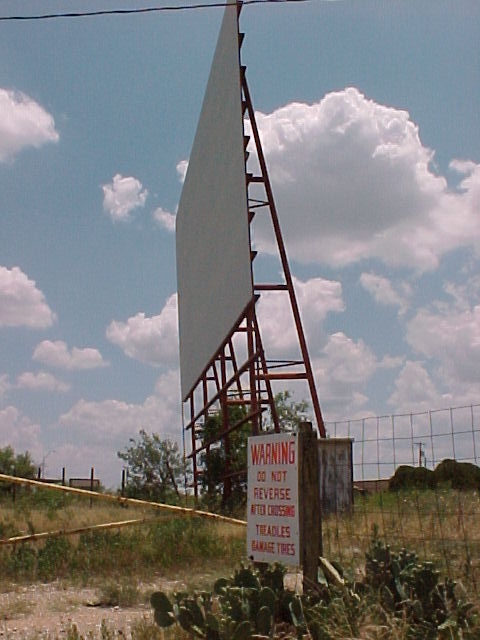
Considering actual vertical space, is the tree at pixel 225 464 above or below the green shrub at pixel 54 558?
above

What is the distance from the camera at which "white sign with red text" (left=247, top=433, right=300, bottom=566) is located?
6.32 meters

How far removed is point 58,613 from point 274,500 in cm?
275

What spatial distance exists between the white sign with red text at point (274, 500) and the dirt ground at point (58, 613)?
1.16 metres

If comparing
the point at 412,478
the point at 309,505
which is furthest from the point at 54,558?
the point at 412,478

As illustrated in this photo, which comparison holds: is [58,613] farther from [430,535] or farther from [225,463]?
[225,463]

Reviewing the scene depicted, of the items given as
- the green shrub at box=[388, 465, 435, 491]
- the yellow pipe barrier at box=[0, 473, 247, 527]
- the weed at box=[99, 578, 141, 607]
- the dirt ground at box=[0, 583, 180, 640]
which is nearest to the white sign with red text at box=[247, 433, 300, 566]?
the dirt ground at box=[0, 583, 180, 640]

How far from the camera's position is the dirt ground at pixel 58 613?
685 cm

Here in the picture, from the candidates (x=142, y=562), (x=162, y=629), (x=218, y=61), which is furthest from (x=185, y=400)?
(x=162, y=629)

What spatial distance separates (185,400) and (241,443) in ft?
24.6

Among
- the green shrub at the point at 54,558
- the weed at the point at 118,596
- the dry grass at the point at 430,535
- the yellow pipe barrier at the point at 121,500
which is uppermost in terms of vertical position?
the yellow pipe barrier at the point at 121,500

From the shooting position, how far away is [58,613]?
7.91 m

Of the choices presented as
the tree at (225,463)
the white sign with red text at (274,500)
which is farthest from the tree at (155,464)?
the white sign with red text at (274,500)

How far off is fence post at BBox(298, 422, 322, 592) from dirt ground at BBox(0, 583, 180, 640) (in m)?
1.47

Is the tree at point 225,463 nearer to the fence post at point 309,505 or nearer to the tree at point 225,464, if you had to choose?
the tree at point 225,464
